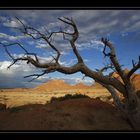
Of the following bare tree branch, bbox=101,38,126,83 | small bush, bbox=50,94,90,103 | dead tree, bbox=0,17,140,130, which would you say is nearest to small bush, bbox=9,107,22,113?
small bush, bbox=50,94,90,103

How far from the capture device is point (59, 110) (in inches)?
275

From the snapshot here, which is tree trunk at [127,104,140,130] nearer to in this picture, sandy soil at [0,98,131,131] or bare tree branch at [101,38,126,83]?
sandy soil at [0,98,131,131]

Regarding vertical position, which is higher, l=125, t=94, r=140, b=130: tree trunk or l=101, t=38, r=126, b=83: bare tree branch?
l=101, t=38, r=126, b=83: bare tree branch

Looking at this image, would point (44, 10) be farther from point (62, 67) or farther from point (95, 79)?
point (95, 79)

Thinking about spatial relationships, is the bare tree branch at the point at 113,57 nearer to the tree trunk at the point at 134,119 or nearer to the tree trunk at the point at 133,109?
the tree trunk at the point at 133,109

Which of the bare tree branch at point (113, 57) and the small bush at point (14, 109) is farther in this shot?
the small bush at point (14, 109)

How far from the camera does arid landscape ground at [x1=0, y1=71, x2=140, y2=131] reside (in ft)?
19.5

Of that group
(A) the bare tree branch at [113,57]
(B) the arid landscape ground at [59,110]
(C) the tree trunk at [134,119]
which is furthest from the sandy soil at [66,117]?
(A) the bare tree branch at [113,57]

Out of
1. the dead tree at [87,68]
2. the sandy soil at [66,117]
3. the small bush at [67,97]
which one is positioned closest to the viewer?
the sandy soil at [66,117]

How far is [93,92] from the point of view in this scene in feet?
24.7

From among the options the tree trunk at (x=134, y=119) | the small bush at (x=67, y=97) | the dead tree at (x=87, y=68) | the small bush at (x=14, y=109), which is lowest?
the tree trunk at (x=134, y=119)

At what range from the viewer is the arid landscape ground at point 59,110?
5.95 m

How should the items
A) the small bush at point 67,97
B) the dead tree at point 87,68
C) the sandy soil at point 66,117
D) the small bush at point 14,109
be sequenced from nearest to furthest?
the sandy soil at point 66,117
the dead tree at point 87,68
the small bush at point 14,109
the small bush at point 67,97
